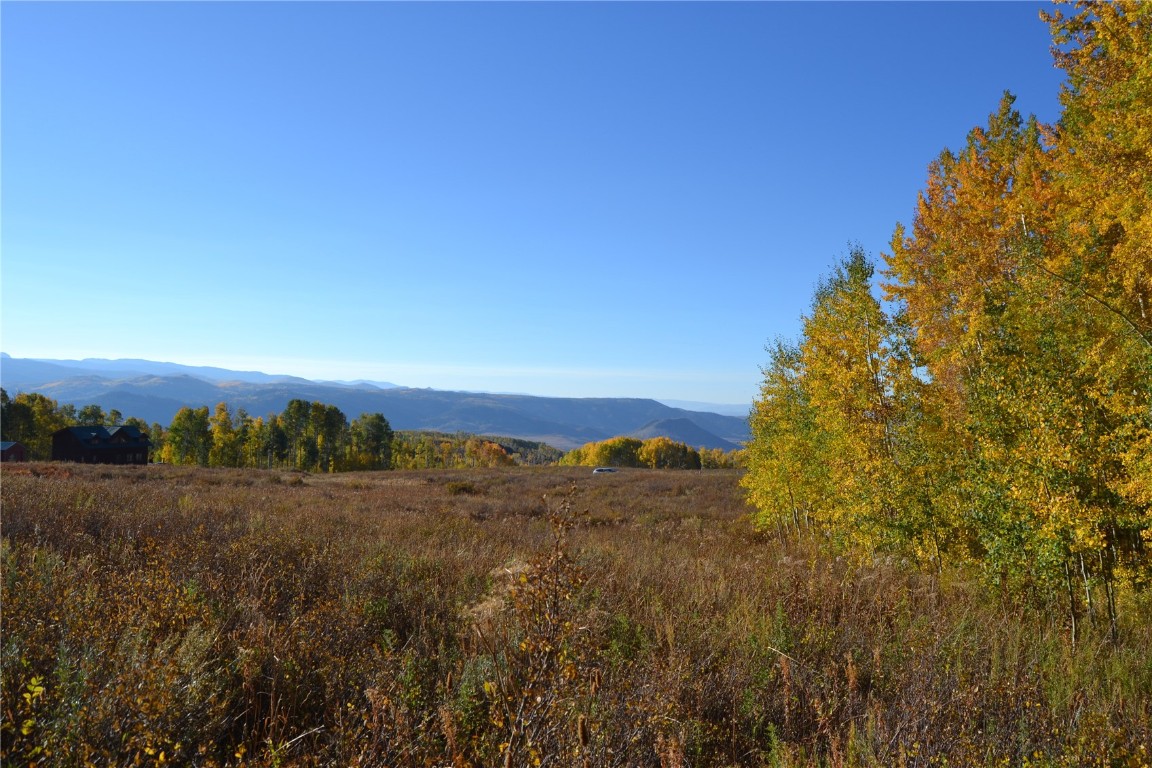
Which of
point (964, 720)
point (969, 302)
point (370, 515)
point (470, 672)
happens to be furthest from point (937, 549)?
point (370, 515)

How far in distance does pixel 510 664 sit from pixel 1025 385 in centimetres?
883

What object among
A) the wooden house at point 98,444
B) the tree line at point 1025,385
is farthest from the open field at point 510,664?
the wooden house at point 98,444

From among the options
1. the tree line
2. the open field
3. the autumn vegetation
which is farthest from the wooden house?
the tree line

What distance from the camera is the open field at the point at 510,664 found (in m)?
2.74

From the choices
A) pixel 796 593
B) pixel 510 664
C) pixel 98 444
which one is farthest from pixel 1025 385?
pixel 98 444

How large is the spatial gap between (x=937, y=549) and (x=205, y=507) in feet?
48.7

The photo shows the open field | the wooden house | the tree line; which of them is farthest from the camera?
the wooden house

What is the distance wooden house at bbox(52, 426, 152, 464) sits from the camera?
5622 cm

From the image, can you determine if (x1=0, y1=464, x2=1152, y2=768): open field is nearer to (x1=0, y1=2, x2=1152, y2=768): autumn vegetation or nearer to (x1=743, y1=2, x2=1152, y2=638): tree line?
(x1=0, y1=2, x2=1152, y2=768): autumn vegetation

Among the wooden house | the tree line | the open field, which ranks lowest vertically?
the wooden house

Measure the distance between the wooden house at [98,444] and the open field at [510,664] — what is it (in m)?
64.2

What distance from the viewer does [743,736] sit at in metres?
3.78

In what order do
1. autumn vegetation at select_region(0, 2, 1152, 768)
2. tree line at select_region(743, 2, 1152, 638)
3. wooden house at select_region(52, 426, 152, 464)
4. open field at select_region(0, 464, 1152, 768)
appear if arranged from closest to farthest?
open field at select_region(0, 464, 1152, 768), autumn vegetation at select_region(0, 2, 1152, 768), tree line at select_region(743, 2, 1152, 638), wooden house at select_region(52, 426, 152, 464)

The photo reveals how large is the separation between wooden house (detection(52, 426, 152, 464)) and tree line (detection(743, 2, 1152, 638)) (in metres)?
68.9
